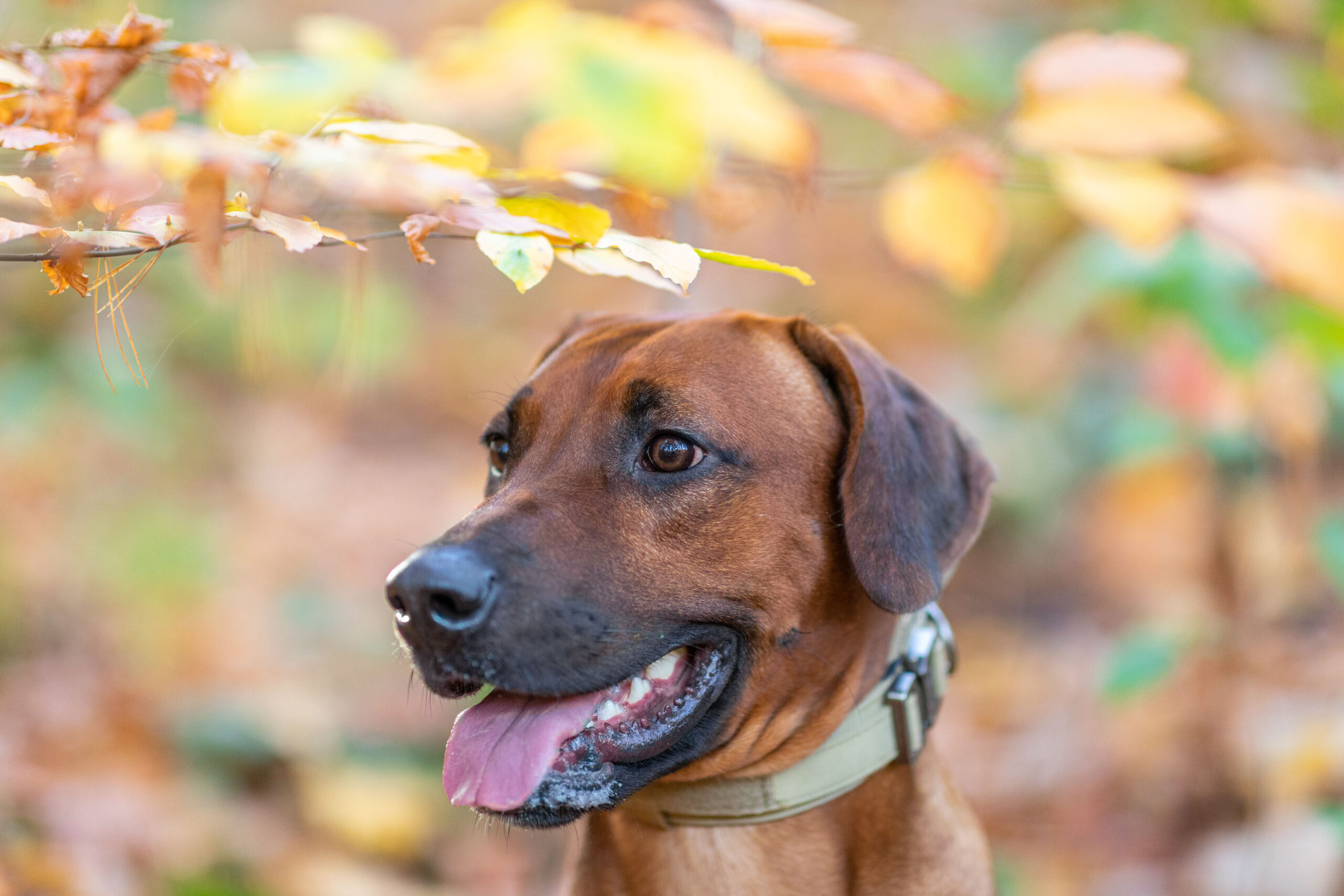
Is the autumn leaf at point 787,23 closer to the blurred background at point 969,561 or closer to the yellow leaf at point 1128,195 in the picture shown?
the blurred background at point 969,561

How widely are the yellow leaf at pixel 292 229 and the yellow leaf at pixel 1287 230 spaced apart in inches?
94.1

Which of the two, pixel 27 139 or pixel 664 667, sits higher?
pixel 27 139

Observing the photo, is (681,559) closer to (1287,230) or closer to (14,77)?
(14,77)

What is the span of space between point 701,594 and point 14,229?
1472 millimetres

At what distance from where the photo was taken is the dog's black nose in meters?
2.31

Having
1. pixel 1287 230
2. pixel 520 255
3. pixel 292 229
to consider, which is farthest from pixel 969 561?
pixel 292 229

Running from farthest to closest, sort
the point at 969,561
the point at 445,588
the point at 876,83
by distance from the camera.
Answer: the point at 969,561 → the point at 876,83 → the point at 445,588

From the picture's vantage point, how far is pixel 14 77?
7.12 feet

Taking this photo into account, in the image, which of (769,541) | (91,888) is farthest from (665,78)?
(91,888)

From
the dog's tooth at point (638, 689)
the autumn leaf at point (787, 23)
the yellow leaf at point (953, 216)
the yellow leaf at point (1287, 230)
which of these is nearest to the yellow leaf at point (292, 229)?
the dog's tooth at point (638, 689)

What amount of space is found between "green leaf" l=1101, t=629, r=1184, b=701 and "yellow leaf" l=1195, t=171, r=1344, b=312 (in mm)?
1404

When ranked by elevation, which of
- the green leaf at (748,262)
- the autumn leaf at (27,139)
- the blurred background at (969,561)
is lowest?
the blurred background at (969,561)

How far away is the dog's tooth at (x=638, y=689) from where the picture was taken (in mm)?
2602

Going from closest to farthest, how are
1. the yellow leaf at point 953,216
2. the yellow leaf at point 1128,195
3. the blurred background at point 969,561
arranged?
1. the yellow leaf at point 1128,195
2. the yellow leaf at point 953,216
3. the blurred background at point 969,561
